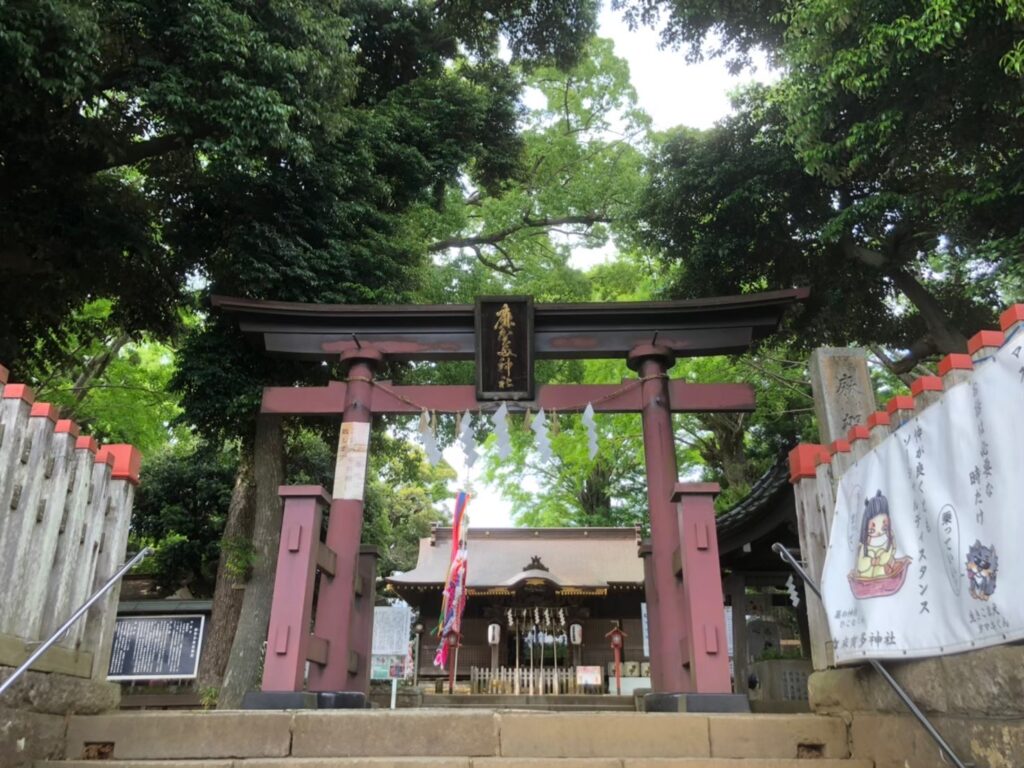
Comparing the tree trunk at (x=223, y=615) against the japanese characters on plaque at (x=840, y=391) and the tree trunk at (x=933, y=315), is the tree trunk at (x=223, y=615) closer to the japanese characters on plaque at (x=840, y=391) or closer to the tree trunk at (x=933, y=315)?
the japanese characters on plaque at (x=840, y=391)

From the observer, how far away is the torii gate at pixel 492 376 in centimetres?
664

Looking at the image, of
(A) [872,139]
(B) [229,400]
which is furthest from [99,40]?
(A) [872,139]

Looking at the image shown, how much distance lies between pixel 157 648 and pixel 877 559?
8.88m

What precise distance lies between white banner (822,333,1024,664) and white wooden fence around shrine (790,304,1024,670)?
201 mm

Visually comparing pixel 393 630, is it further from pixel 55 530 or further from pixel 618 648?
pixel 55 530

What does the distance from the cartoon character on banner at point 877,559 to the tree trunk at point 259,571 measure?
7254 millimetres

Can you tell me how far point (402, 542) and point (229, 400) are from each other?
1921 centimetres

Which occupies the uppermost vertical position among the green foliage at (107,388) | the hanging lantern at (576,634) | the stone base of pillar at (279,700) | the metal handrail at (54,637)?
the green foliage at (107,388)

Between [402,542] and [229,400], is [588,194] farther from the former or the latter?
[402,542]

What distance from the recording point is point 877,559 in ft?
11.7

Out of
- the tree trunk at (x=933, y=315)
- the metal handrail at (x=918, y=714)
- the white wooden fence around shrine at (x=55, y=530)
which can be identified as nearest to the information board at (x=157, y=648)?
the white wooden fence around shrine at (x=55, y=530)

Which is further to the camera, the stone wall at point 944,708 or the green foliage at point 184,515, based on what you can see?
the green foliage at point 184,515

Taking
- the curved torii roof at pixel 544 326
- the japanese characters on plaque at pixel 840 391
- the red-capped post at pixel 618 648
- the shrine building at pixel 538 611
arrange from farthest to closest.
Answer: the shrine building at pixel 538 611, the red-capped post at pixel 618 648, the curved torii roof at pixel 544 326, the japanese characters on plaque at pixel 840 391

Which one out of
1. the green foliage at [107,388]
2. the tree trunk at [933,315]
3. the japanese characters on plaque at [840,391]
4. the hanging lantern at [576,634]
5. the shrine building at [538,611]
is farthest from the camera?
the hanging lantern at [576,634]
